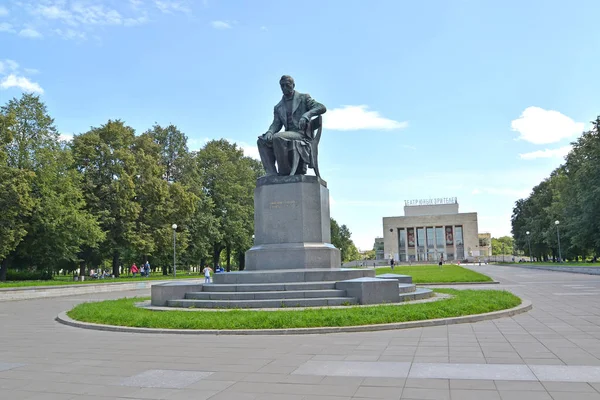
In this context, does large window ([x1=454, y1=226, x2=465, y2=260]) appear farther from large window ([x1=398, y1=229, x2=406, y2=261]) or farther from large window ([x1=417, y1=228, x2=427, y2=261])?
large window ([x1=398, y1=229, x2=406, y2=261])

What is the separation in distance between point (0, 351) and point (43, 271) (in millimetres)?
40665

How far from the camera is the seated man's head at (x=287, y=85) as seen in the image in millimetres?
17359

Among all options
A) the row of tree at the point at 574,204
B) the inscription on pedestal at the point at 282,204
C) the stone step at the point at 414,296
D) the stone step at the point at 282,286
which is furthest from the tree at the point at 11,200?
the row of tree at the point at 574,204

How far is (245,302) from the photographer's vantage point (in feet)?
41.9

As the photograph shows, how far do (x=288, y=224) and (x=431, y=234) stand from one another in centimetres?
9781

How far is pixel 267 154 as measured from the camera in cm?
1698

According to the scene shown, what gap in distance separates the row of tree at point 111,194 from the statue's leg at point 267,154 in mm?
20855

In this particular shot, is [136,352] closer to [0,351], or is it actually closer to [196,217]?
[0,351]

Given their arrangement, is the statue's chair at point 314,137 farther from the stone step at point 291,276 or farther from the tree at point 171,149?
the tree at point 171,149

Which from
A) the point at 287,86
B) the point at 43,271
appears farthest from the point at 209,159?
the point at 287,86

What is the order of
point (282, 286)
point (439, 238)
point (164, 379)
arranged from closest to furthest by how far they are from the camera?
point (164, 379), point (282, 286), point (439, 238)

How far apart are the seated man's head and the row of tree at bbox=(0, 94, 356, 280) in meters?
21.4

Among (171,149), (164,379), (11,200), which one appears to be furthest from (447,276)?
(171,149)

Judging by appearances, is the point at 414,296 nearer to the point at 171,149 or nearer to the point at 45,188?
the point at 45,188
